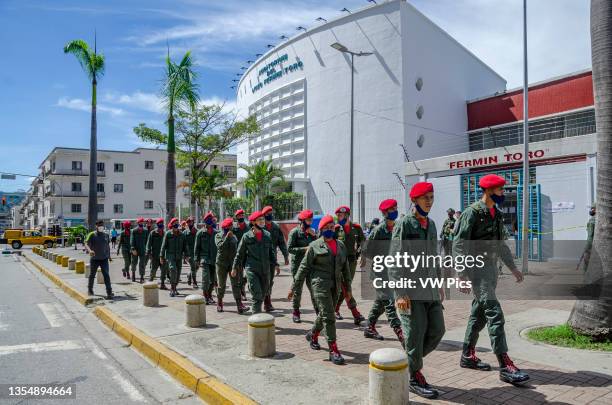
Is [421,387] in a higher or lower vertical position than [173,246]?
lower

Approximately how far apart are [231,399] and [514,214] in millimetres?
16010

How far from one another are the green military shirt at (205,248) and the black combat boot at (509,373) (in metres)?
6.42

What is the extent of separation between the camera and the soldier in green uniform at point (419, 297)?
427 centimetres

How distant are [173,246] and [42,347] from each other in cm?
465

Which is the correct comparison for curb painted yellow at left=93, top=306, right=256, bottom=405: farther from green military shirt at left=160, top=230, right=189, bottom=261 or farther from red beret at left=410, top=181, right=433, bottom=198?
green military shirt at left=160, top=230, right=189, bottom=261

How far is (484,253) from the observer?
186 inches

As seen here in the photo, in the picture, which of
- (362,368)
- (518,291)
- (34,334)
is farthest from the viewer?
(518,291)

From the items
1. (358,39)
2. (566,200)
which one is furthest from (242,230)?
(358,39)

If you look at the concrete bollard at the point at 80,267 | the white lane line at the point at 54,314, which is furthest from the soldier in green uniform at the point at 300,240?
the concrete bollard at the point at 80,267

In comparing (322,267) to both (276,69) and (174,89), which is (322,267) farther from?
(276,69)

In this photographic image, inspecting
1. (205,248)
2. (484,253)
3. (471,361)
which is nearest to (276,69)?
(205,248)

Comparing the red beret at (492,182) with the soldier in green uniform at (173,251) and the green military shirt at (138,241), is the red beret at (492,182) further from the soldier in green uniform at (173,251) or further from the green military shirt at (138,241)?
the green military shirt at (138,241)

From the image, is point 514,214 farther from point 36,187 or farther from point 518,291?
point 36,187

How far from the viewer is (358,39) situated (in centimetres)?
2992
